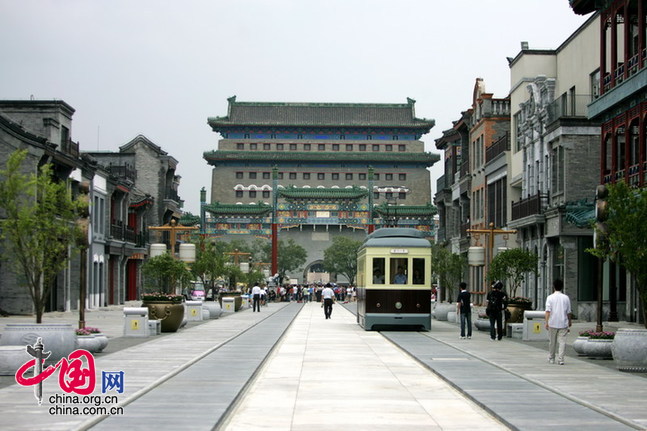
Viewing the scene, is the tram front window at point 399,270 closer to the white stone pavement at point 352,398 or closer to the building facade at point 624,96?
the building facade at point 624,96

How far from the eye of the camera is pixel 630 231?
21.7m

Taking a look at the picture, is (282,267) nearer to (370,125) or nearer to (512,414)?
(370,125)

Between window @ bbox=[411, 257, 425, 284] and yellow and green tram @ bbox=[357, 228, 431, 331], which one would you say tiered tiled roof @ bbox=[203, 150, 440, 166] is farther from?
window @ bbox=[411, 257, 425, 284]

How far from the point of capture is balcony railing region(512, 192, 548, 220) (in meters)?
Answer: 47.7

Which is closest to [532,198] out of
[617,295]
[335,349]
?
[617,295]

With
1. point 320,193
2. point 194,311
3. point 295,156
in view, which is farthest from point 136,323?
point 295,156

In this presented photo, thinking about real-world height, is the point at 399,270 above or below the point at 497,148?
below

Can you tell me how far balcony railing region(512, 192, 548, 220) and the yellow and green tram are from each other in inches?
550

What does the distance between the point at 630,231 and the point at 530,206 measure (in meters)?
27.9

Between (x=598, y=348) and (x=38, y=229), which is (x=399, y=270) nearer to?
(x=598, y=348)

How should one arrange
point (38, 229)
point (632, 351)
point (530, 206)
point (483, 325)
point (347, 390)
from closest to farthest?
1. point (347, 390)
2. point (632, 351)
3. point (38, 229)
4. point (483, 325)
5. point (530, 206)

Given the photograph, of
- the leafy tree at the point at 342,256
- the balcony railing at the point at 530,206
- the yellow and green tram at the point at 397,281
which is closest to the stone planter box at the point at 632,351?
the yellow and green tram at the point at 397,281

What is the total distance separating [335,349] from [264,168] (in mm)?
115709

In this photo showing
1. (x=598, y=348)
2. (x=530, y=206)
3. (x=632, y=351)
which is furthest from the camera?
(x=530, y=206)
